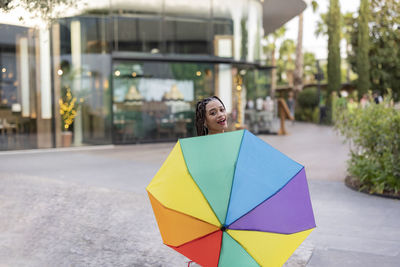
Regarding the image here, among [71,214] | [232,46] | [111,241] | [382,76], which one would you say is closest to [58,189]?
[71,214]

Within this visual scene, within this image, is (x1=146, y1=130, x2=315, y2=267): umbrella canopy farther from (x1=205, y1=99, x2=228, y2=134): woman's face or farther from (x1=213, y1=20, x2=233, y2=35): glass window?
(x1=213, y1=20, x2=233, y2=35): glass window

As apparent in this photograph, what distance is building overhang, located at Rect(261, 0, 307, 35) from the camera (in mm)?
19062

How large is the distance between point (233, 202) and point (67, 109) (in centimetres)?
1369

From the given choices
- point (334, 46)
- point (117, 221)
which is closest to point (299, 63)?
point (334, 46)

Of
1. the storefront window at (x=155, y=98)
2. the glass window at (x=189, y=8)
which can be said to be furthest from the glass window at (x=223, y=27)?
the storefront window at (x=155, y=98)

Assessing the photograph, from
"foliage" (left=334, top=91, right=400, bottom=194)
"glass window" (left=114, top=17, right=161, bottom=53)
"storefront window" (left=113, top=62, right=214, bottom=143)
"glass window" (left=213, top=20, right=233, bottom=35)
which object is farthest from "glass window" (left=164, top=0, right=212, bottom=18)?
"foliage" (left=334, top=91, right=400, bottom=194)

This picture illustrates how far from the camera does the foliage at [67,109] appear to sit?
1508cm

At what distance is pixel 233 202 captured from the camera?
7.82ft

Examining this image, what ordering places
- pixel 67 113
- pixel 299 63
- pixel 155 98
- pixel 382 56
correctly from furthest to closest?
pixel 299 63
pixel 382 56
pixel 155 98
pixel 67 113

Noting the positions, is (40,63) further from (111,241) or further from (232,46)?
(111,241)

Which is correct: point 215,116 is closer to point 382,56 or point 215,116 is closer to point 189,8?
point 189,8

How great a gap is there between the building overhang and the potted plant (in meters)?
9.38

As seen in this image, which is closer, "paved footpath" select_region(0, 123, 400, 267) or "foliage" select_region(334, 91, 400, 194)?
"paved footpath" select_region(0, 123, 400, 267)

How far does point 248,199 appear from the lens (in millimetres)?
2416
